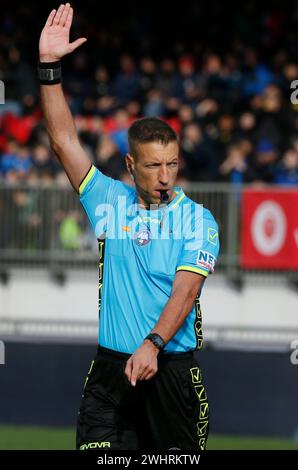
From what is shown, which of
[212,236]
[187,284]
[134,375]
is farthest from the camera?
[212,236]

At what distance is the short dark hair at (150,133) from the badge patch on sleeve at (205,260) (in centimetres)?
58

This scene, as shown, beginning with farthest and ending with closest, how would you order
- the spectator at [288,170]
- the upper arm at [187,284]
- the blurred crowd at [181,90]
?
the blurred crowd at [181,90], the spectator at [288,170], the upper arm at [187,284]

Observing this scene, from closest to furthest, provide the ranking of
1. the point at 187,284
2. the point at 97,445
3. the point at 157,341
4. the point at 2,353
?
the point at 157,341
the point at 187,284
the point at 97,445
the point at 2,353

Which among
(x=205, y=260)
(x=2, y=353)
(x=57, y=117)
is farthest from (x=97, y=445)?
(x=2, y=353)

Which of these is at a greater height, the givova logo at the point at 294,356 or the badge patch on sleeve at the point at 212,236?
the badge patch on sleeve at the point at 212,236

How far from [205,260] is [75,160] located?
2.91ft

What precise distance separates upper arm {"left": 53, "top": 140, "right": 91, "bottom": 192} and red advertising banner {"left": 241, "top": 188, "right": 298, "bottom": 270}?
27.9ft

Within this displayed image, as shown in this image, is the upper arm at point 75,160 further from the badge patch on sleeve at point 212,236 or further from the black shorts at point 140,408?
the black shorts at point 140,408

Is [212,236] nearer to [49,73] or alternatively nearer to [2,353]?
[49,73]

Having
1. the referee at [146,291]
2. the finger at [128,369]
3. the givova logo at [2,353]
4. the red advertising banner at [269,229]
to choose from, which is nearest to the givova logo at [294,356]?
the red advertising banner at [269,229]

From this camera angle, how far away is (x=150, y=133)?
5719 mm

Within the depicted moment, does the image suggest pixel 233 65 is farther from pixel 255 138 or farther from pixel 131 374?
pixel 131 374

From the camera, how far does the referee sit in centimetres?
571

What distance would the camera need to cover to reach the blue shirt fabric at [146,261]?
573cm
